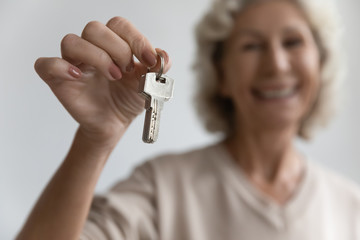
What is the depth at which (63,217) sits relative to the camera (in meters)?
0.77

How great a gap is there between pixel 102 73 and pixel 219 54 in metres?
0.81

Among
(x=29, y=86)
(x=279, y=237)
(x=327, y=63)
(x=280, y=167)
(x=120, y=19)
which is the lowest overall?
(x=279, y=237)

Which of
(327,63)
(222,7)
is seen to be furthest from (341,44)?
(222,7)

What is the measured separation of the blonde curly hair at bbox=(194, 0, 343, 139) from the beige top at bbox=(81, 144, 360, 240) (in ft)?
0.75

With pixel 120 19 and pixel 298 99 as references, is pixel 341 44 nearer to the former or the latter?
pixel 298 99

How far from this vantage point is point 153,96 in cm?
66

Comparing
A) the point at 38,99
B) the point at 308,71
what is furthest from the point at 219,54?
the point at 38,99

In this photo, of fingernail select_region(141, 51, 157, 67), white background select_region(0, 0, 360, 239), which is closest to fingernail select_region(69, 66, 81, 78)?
fingernail select_region(141, 51, 157, 67)

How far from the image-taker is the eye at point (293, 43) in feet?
4.24

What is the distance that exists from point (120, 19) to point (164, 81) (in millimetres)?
134

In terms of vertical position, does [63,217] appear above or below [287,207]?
above

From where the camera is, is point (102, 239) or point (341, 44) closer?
point (102, 239)

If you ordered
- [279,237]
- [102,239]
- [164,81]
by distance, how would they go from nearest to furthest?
[164,81] < [102,239] < [279,237]

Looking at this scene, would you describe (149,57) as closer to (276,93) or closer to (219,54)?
(276,93)
